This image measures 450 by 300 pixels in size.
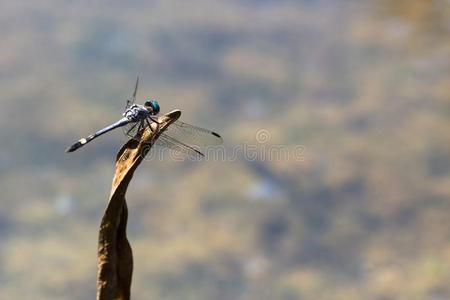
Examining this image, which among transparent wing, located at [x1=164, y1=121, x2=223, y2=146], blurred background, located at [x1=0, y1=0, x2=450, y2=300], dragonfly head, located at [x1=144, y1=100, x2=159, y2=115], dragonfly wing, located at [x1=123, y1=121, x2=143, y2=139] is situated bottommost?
dragonfly wing, located at [x1=123, y1=121, x2=143, y2=139]

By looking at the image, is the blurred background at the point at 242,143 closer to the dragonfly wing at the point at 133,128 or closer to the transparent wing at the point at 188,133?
the transparent wing at the point at 188,133

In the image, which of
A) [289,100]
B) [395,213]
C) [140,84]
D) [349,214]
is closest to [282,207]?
[349,214]

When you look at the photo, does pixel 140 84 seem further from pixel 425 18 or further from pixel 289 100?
pixel 425 18

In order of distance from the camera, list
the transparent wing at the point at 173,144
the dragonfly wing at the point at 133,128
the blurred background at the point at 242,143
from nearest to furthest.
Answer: the dragonfly wing at the point at 133,128 → the transparent wing at the point at 173,144 → the blurred background at the point at 242,143

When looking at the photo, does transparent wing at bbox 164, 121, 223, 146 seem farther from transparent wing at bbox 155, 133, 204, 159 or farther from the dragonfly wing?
the dragonfly wing

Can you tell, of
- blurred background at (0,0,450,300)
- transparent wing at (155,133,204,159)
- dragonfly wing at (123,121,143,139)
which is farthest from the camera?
blurred background at (0,0,450,300)

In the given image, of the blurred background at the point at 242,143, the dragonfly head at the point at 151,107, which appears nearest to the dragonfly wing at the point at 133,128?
the dragonfly head at the point at 151,107

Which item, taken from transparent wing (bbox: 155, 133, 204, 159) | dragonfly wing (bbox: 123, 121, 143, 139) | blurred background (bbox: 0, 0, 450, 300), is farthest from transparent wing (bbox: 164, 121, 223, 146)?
blurred background (bbox: 0, 0, 450, 300)

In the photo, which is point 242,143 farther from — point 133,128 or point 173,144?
point 133,128
